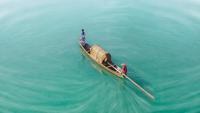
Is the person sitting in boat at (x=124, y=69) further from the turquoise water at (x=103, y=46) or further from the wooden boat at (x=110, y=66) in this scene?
the turquoise water at (x=103, y=46)

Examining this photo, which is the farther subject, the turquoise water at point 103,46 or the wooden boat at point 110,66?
the wooden boat at point 110,66

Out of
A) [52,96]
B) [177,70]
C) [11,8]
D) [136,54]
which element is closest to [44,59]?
[52,96]

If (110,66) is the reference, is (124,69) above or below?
below

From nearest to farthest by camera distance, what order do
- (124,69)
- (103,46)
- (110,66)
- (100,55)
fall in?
(124,69)
(110,66)
(100,55)
(103,46)

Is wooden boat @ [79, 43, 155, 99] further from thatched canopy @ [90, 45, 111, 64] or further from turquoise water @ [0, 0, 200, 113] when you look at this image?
turquoise water @ [0, 0, 200, 113]

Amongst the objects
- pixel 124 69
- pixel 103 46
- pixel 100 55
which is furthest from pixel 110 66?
pixel 103 46

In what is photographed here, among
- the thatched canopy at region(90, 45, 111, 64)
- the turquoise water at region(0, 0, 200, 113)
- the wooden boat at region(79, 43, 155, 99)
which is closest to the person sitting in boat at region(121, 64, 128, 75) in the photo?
the wooden boat at region(79, 43, 155, 99)

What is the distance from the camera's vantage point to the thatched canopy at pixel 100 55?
1152 inches

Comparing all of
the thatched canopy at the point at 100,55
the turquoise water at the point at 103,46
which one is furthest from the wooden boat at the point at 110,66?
the turquoise water at the point at 103,46

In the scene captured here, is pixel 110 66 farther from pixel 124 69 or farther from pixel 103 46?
pixel 103 46

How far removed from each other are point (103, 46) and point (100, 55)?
460cm

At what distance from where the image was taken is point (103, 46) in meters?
34.1

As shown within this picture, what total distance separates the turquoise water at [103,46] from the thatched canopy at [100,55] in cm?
103

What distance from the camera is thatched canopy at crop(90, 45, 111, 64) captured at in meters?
29.3
